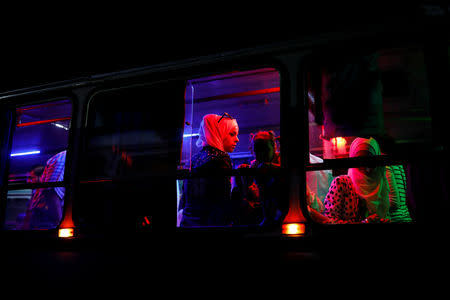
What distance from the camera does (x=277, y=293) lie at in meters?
2.06

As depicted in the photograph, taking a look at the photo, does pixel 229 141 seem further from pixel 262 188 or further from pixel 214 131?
pixel 262 188

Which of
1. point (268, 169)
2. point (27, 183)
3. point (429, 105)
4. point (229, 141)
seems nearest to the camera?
point (429, 105)

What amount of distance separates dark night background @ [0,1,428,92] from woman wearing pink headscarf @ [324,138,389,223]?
760 millimetres

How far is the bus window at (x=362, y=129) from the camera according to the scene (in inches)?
89.1

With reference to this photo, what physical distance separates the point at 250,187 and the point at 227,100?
5.52 ft

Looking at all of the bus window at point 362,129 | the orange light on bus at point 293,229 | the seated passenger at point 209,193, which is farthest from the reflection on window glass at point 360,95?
the seated passenger at point 209,193

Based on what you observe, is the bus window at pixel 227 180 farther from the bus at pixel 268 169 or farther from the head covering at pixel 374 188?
the head covering at pixel 374 188

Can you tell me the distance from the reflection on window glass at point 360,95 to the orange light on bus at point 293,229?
1.35ft

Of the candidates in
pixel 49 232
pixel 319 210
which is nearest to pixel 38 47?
pixel 49 232

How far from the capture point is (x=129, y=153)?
321cm

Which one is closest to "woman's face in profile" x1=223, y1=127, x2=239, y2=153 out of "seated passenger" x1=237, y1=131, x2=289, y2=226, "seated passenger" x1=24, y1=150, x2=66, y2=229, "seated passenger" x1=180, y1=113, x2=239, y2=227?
"seated passenger" x1=180, y1=113, x2=239, y2=227

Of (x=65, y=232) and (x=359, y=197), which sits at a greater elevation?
(x=359, y=197)

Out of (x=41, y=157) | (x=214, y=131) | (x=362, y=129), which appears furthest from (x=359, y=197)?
(x=41, y=157)

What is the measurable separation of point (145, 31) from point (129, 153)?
3.22ft
